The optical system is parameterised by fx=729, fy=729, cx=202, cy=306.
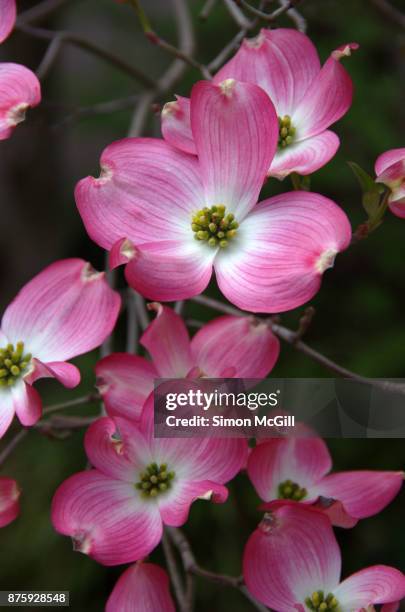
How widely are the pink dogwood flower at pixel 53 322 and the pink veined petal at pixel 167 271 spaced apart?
75 millimetres

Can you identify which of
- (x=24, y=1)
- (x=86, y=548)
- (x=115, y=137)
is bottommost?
(x=86, y=548)

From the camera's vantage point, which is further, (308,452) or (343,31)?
(343,31)

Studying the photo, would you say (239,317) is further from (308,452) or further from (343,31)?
(343,31)

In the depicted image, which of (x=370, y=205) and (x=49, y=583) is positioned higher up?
(x=370, y=205)

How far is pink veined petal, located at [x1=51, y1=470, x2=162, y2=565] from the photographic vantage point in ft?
2.16

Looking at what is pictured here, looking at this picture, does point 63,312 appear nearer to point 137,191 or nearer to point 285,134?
point 137,191

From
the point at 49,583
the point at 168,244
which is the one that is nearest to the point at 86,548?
the point at 168,244

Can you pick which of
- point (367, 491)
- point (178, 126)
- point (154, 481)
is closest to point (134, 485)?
point (154, 481)

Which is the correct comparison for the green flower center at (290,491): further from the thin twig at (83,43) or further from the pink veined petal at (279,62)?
the thin twig at (83,43)

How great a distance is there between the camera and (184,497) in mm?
676

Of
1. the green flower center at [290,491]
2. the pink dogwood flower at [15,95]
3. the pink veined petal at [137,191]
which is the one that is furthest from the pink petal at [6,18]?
the green flower center at [290,491]

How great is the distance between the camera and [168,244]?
2.35 feet

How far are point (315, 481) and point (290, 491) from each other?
1.2 inches

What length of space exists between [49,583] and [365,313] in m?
0.81
